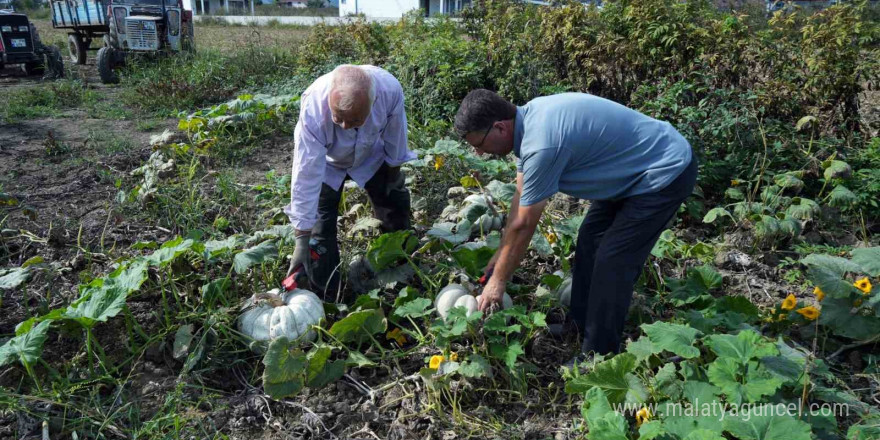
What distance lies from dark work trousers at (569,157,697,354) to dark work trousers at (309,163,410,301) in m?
1.33

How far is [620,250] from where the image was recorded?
282 cm

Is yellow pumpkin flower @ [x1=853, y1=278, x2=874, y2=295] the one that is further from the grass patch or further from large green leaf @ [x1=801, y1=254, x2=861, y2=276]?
the grass patch

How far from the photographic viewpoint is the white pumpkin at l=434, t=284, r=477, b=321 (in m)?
3.06

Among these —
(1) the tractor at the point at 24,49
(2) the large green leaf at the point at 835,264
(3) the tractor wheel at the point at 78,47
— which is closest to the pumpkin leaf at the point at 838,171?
(2) the large green leaf at the point at 835,264

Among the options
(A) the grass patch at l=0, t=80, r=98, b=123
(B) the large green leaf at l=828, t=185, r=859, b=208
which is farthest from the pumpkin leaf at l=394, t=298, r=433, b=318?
(A) the grass patch at l=0, t=80, r=98, b=123

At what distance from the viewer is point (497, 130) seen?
2689 mm

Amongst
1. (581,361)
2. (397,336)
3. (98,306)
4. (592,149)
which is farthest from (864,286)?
(98,306)

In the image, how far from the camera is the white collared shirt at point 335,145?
317 cm

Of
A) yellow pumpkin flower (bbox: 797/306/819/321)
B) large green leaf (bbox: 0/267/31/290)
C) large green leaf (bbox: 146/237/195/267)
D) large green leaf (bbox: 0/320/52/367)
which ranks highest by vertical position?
large green leaf (bbox: 146/237/195/267)

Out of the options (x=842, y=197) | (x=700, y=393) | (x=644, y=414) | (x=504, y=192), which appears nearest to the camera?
(x=700, y=393)

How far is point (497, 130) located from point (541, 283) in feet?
3.93

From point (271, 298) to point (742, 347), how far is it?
2153mm

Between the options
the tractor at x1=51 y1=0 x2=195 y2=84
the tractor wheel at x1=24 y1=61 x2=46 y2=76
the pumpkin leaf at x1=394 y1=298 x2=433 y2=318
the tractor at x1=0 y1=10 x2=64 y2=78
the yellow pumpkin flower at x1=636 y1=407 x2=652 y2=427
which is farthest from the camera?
the tractor wheel at x1=24 y1=61 x2=46 y2=76

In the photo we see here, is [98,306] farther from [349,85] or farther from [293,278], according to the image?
[349,85]
